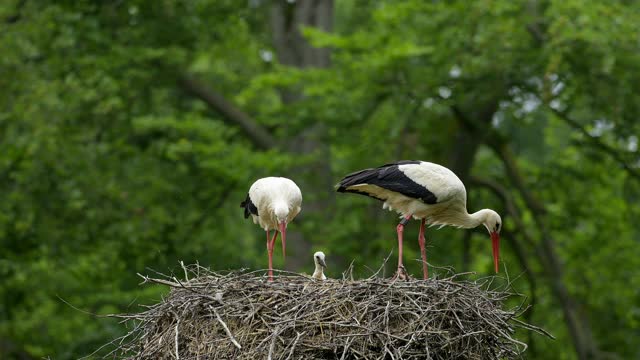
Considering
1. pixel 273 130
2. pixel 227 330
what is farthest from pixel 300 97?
pixel 227 330

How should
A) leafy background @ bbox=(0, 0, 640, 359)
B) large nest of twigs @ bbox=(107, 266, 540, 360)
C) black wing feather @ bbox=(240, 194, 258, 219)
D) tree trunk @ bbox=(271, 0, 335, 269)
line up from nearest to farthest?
large nest of twigs @ bbox=(107, 266, 540, 360) < black wing feather @ bbox=(240, 194, 258, 219) < leafy background @ bbox=(0, 0, 640, 359) < tree trunk @ bbox=(271, 0, 335, 269)

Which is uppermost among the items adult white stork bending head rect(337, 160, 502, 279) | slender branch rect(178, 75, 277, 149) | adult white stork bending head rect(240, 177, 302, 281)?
adult white stork bending head rect(337, 160, 502, 279)

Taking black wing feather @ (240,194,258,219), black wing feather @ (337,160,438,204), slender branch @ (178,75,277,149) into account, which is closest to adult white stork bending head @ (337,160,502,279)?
black wing feather @ (337,160,438,204)

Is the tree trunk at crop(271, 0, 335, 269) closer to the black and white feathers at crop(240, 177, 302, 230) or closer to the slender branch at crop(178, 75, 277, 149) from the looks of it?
the slender branch at crop(178, 75, 277, 149)

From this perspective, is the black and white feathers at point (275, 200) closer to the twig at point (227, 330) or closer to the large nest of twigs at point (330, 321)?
the large nest of twigs at point (330, 321)

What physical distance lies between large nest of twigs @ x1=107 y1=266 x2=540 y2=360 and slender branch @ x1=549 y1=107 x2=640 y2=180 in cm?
897

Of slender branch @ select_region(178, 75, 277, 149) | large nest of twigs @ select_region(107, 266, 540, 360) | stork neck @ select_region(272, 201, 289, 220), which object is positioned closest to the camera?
large nest of twigs @ select_region(107, 266, 540, 360)

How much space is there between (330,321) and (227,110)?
11814 mm

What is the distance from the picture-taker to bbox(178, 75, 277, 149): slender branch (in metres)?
20.9

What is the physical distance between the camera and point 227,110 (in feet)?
69.3

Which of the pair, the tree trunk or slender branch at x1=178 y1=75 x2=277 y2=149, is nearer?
the tree trunk

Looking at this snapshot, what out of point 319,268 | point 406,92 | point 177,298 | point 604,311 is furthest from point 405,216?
point 604,311

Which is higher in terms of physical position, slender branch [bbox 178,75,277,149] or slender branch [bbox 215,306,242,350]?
slender branch [bbox 215,306,242,350]

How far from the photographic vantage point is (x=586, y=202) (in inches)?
881
